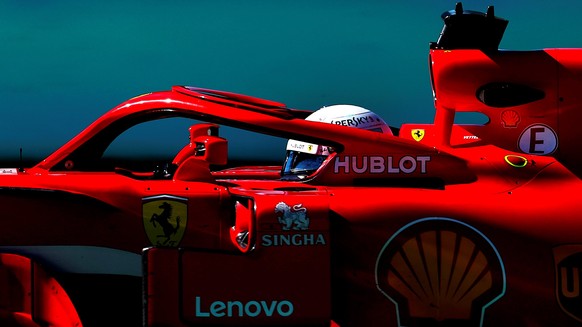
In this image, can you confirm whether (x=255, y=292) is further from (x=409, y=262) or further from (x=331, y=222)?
(x=409, y=262)

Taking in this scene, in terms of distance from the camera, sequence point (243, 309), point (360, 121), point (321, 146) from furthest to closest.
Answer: point (360, 121)
point (321, 146)
point (243, 309)

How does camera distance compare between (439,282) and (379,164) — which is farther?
(379,164)

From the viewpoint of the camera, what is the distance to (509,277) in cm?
376

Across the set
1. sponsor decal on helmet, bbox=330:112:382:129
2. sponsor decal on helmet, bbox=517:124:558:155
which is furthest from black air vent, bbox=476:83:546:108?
sponsor decal on helmet, bbox=330:112:382:129

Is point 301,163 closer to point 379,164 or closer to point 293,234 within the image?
point 379,164

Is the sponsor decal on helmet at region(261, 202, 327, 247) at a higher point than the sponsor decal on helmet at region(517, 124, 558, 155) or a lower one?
lower

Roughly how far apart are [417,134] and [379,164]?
2.30 ft

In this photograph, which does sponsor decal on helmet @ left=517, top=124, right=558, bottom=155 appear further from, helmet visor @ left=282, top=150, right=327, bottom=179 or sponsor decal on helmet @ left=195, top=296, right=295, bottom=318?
sponsor decal on helmet @ left=195, top=296, right=295, bottom=318

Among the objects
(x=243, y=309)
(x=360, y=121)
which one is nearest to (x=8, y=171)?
(x=243, y=309)

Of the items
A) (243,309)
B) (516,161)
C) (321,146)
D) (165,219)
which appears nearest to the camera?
(243,309)

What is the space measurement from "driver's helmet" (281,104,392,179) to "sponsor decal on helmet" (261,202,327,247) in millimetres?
914

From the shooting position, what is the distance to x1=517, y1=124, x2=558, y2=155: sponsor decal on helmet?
4410mm

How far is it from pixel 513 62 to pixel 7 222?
3.20 m

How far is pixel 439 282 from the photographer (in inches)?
148
